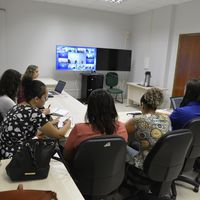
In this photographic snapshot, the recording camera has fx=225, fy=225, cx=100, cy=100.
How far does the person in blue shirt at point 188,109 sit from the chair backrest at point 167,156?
49 centimetres

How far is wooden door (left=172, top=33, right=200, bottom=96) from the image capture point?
4.97 m

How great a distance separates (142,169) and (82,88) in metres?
4.90

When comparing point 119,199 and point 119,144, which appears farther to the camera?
point 119,199

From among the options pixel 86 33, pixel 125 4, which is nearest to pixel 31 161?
pixel 125 4

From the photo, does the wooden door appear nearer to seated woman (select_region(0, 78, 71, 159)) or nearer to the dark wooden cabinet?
the dark wooden cabinet

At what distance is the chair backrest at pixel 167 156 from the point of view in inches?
65.8

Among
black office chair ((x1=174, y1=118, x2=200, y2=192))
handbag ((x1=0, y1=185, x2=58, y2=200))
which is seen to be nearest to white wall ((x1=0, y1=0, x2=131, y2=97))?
black office chair ((x1=174, y1=118, x2=200, y2=192))

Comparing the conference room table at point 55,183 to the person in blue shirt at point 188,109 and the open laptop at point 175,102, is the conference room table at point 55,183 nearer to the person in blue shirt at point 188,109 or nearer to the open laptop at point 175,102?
the person in blue shirt at point 188,109

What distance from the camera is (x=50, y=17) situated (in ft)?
19.8

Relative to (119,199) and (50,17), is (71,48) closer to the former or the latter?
(50,17)

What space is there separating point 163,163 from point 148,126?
31cm

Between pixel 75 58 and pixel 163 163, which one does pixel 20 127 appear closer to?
pixel 163 163

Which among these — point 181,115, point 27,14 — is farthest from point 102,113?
point 27,14

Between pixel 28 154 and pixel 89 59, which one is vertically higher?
pixel 89 59
